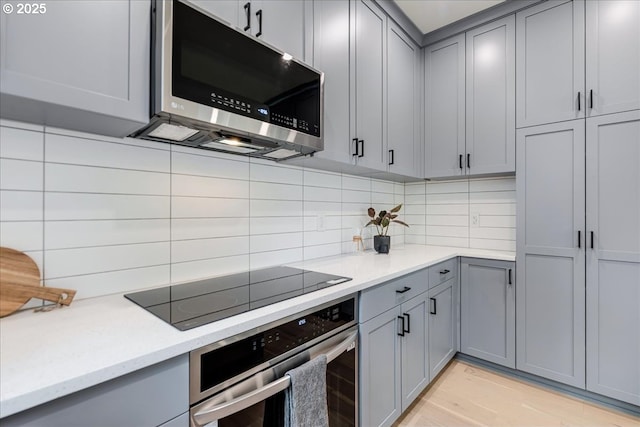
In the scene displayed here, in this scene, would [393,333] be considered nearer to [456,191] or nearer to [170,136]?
[170,136]

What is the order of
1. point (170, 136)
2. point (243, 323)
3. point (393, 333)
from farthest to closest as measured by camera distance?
point (393, 333), point (170, 136), point (243, 323)

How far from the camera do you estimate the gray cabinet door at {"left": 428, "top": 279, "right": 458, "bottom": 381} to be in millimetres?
1929

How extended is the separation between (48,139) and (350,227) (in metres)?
1.71

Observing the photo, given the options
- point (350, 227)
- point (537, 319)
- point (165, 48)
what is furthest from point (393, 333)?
point (165, 48)

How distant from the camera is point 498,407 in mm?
1828

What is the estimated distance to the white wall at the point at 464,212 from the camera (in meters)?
2.39

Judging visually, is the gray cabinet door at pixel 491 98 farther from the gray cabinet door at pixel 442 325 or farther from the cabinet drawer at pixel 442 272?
the gray cabinet door at pixel 442 325

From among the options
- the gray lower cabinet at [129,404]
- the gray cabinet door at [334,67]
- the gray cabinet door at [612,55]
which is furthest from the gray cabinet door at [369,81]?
the gray lower cabinet at [129,404]

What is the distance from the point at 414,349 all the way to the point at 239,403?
1.18 meters

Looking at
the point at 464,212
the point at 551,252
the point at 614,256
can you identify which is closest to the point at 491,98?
the point at 464,212

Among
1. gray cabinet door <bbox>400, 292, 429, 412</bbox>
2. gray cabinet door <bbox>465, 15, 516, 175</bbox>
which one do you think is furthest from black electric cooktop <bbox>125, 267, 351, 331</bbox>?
gray cabinet door <bbox>465, 15, 516, 175</bbox>

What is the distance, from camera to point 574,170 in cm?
188

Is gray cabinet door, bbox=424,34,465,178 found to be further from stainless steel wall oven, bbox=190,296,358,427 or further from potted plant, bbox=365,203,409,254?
stainless steel wall oven, bbox=190,296,358,427

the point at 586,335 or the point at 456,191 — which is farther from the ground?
the point at 456,191
